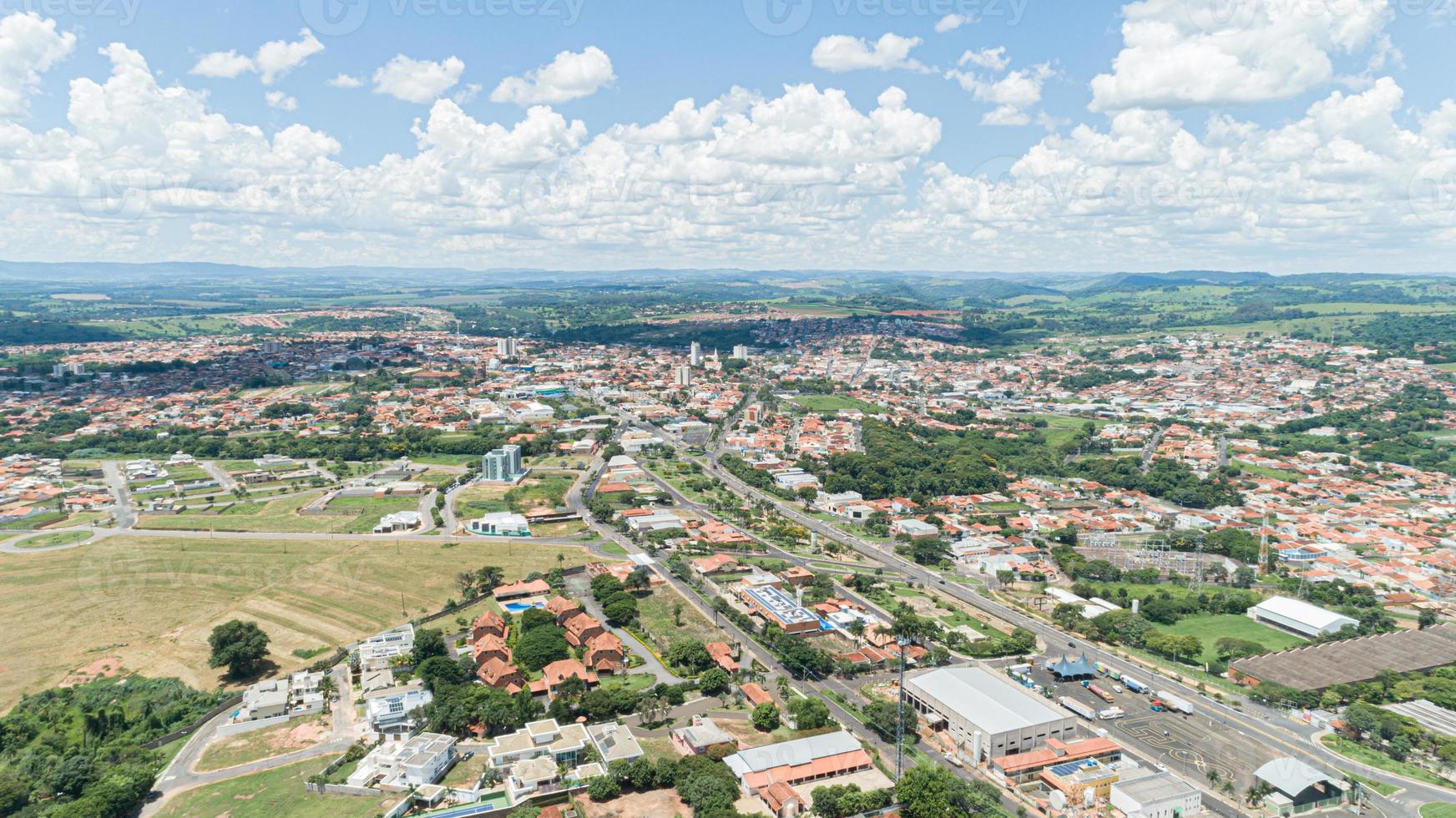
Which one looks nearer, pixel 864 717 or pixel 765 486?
pixel 864 717

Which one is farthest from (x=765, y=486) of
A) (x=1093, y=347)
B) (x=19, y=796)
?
(x=1093, y=347)

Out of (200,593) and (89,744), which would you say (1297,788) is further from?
(200,593)

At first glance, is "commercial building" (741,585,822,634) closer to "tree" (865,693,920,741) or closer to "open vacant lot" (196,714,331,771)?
"tree" (865,693,920,741)

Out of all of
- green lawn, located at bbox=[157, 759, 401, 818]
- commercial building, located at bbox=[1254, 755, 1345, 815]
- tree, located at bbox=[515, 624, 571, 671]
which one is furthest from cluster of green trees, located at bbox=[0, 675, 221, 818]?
commercial building, located at bbox=[1254, 755, 1345, 815]

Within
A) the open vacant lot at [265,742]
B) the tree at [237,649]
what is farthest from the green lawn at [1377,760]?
the tree at [237,649]

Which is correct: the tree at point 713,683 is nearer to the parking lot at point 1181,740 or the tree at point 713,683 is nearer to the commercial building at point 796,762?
the commercial building at point 796,762

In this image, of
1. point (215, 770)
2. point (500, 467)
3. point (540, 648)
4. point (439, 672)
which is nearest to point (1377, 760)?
point (540, 648)

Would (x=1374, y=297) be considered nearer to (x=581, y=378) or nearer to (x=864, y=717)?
(x=581, y=378)

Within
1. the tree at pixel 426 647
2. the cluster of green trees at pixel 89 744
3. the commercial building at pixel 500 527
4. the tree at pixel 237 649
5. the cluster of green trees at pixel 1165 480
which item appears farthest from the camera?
the cluster of green trees at pixel 1165 480
